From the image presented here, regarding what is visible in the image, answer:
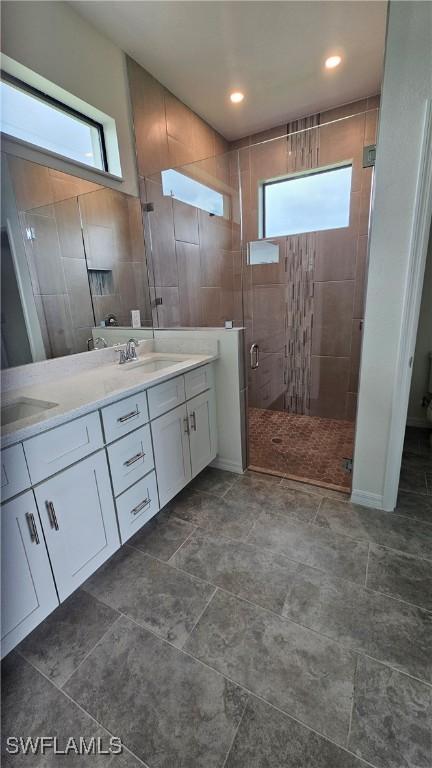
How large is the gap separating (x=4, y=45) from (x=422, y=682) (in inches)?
127

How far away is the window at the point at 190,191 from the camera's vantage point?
245 cm

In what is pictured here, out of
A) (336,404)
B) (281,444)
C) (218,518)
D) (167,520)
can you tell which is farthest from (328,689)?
(336,404)

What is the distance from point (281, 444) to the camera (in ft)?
9.00

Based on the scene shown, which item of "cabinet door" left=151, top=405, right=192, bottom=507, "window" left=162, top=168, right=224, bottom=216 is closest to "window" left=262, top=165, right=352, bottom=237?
"window" left=162, top=168, right=224, bottom=216

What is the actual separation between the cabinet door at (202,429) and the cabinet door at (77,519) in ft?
2.30

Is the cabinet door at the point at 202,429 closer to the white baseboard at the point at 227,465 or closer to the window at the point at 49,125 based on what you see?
the white baseboard at the point at 227,465

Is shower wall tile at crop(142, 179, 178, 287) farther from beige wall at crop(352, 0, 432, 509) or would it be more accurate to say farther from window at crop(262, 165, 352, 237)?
beige wall at crop(352, 0, 432, 509)

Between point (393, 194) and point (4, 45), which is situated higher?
point (4, 45)

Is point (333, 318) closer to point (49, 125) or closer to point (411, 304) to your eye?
point (411, 304)

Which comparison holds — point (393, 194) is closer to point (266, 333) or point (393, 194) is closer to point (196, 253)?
point (196, 253)

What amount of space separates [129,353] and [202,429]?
0.73 m

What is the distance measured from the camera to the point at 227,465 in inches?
94.4

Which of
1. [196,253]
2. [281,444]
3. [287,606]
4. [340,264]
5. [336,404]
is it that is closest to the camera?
[287,606]

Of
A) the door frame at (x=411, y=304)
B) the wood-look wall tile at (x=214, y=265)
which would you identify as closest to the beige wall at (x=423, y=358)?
the door frame at (x=411, y=304)
